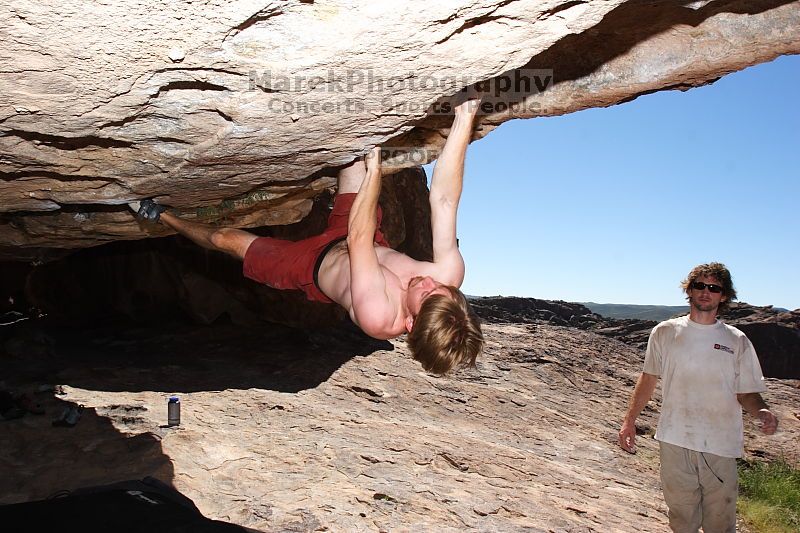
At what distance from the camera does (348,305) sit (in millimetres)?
3035

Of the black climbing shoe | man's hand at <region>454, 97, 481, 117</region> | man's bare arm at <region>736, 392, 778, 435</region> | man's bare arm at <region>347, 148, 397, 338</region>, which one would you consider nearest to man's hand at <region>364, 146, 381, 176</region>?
man's bare arm at <region>347, 148, 397, 338</region>

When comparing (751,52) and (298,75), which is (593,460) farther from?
(298,75)

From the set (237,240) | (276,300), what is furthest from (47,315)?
(237,240)

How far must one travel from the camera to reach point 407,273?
9.82ft

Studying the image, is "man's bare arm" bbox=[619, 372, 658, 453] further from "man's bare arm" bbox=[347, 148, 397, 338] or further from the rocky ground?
"man's bare arm" bbox=[347, 148, 397, 338]

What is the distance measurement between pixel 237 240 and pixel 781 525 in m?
5.80

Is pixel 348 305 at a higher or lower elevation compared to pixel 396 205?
lower

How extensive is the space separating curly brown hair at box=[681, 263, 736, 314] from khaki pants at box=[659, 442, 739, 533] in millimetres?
1047

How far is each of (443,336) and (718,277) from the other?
2151 millimetres

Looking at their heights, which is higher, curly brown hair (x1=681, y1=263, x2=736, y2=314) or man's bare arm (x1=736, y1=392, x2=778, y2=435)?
curly brown hair (x1=681, y1=263, x2=736, y2=314)

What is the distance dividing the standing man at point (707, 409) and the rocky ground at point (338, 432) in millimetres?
1173

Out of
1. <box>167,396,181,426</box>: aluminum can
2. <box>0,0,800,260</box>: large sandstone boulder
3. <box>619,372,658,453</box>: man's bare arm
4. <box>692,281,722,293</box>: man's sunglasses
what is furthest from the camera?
<box>167,396,181,426</box>: aluminum can

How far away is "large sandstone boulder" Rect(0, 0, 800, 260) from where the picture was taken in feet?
4.94

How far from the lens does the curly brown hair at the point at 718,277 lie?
3656 millimetres
